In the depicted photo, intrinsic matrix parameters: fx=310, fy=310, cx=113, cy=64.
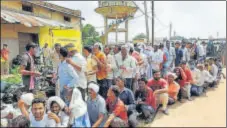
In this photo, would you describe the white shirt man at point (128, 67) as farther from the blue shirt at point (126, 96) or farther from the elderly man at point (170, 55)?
the elderly man at point (170, 55)

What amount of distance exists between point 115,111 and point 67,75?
92cm

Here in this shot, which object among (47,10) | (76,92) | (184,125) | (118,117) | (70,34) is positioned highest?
(47,10)

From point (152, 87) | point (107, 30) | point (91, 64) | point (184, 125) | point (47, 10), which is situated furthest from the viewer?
point (107, 30)

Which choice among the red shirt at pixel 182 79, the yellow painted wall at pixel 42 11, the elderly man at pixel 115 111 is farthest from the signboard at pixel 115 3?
the elderly man at pixel 115 111

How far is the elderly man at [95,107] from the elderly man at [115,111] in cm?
11

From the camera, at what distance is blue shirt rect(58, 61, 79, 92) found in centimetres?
470

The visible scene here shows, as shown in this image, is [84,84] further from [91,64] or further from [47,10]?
[47,10]

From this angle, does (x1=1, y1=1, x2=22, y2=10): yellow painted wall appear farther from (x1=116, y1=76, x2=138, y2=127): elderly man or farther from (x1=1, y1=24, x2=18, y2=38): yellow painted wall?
(x1=116, y1=76, x2=138, y2=127): elderly man

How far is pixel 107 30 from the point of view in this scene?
82.6 ft

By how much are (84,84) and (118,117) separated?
33.4 inches

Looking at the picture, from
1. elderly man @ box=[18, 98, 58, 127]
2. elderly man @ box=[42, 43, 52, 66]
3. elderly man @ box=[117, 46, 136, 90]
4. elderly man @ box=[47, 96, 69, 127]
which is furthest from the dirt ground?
elderly man @ box=[42, 43, 52, 66]

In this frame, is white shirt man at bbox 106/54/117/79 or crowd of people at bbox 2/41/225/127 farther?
white shirt man at bbox 106/54/117/79

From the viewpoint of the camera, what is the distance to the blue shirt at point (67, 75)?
15.4ft

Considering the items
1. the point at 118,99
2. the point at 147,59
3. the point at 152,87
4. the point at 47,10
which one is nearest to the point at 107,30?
the point at 47,10
